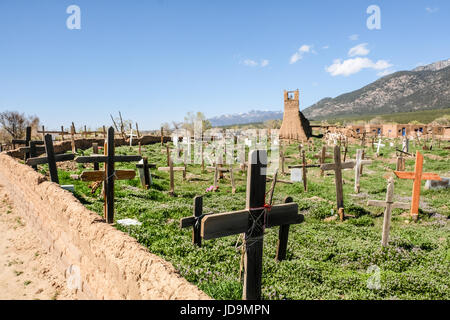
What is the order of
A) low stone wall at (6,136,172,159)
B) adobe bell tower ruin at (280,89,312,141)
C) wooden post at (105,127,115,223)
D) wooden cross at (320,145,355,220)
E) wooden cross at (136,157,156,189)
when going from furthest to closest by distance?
adobe bell tower ruin at (280,89,312,141) → low stone wall at (6,136,172,159) → wooden cross at (136,157,156,189) → wooden cross at (320,145,355,220) → wooden post at (105,127,115,223)

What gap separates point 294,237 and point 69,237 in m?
5.66

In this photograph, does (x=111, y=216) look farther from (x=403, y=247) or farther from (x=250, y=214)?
(x=403, y=247)

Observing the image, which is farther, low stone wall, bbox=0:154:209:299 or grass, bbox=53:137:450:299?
grass, bbox=53:137:450:299

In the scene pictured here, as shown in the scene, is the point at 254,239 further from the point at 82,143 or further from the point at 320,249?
the point at 82,143

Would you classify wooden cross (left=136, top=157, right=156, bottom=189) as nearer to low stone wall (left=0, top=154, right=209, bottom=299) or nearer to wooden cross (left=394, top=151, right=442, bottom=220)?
low stone wall (left=0, top=154, right=209, bottom=299)

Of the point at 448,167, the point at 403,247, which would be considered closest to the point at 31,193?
the point at 403,247

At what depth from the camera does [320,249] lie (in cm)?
708

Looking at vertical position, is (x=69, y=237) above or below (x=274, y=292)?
above

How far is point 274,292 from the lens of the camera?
188 inches

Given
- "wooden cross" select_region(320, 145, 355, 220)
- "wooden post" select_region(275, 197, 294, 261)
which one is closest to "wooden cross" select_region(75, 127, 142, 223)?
"wooden post" select_region(275, 197, 294, 261)

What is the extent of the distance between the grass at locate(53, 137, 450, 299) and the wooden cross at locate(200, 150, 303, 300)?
52 cm

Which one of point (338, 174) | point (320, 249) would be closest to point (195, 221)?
point (320, 249)

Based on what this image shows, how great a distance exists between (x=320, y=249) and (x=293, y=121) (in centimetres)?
4546

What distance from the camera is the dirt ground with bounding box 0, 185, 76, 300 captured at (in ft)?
18.8
